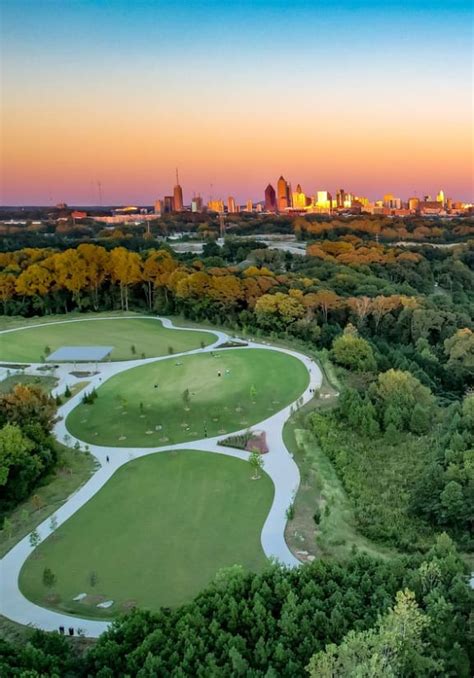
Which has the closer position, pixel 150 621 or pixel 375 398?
pixel 150 621

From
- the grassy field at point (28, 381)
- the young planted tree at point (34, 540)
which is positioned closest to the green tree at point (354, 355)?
the grassy field at point (28, 381)

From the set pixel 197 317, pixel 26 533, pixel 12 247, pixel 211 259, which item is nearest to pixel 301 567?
pixel 26 533

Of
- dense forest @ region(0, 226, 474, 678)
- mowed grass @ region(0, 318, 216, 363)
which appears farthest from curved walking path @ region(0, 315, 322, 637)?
mowed grass @ region(0, 318, 216, 363)

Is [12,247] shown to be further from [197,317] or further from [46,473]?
[46,473]

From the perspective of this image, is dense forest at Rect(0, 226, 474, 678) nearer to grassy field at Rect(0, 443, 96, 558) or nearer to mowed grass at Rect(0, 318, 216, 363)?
grassy field at Rect(0, 443, 96, 558)

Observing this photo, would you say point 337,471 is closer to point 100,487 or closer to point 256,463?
point 256,463

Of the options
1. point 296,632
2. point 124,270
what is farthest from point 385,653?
point 124,270

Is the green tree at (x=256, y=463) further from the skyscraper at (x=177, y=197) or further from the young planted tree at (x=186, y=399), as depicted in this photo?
the skyscraper at (x=177, y=197)
